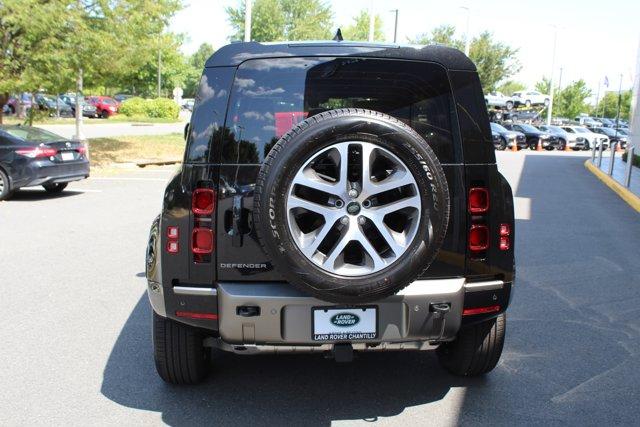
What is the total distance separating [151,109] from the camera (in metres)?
49.5

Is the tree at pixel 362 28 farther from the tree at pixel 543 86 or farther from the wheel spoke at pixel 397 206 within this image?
the wheel spoke at pixel 397 206

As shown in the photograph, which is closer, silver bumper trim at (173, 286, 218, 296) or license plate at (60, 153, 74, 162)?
silver bumper trim at (173, 286, 218, 296)

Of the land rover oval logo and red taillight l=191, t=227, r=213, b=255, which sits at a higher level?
red taillight l=191, t=227, r=213, b=255

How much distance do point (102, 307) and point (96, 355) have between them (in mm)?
1171

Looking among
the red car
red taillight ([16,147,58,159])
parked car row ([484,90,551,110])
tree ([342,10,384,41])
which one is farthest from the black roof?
tree ([342,10,384,41])

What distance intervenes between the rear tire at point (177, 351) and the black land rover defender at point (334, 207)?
21cm

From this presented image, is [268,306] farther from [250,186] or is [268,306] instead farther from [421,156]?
[421,156]

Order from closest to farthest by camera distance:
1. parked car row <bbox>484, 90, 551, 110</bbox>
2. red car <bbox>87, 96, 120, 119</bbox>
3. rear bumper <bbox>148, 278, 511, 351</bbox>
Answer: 1. rear bumper <bbox>148, 278, 511, 351</bbox>
2. red car <bbox>87, 96, 120, 119</bbox>
3. parked car row <bbox>484, 90, 551, 110</bbox>

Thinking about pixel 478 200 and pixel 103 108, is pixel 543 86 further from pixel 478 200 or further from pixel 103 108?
pixel 478 200

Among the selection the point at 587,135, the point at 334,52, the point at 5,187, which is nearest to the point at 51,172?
the point at 5,187

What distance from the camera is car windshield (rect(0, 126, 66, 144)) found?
12.6m

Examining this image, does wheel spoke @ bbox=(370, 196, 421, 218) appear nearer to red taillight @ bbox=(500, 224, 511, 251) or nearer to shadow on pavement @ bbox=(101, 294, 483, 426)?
red taillight @ bbox=(500, 224, 511, 251)

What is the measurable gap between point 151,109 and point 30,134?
37868mm

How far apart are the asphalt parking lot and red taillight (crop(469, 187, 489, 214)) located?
113 centimetres
